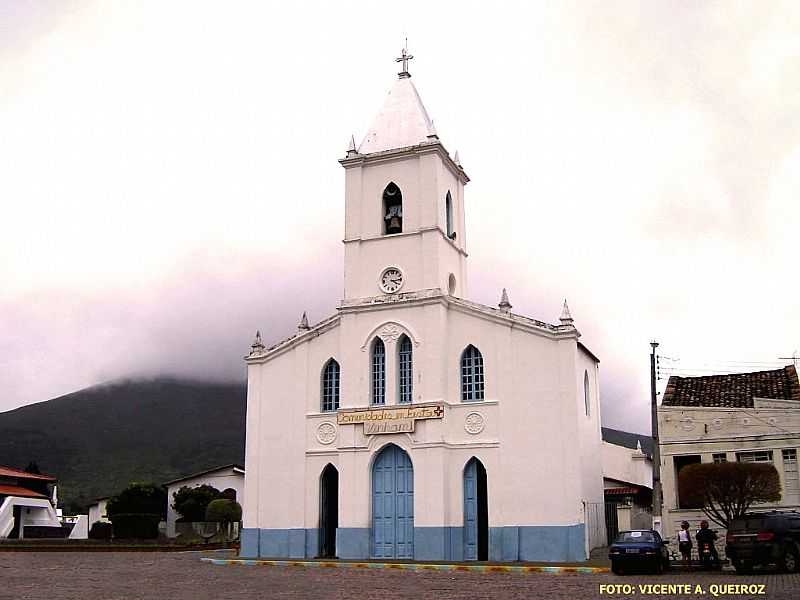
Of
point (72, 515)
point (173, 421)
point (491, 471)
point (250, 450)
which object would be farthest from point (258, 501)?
point (173, 421)

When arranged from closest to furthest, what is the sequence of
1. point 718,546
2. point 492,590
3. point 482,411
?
point 492,590, point 718,546, point 482,411

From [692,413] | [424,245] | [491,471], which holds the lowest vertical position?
[491,471]

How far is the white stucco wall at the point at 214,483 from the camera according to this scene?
4903cm

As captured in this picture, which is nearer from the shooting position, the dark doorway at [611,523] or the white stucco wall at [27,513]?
the dark doorway at [611,523]

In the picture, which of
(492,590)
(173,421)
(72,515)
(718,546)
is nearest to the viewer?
(492,590)

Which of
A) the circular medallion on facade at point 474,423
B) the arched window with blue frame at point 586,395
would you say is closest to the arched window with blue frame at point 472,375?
the circular medallion on facade at point 474,423

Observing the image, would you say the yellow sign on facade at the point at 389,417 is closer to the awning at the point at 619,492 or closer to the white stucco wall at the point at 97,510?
the awning at the point at 619,492

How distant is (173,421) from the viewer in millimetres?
130125

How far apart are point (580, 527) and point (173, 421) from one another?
10994cm

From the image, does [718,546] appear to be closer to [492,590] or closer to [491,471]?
[491,471]

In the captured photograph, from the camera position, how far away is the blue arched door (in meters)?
29.9

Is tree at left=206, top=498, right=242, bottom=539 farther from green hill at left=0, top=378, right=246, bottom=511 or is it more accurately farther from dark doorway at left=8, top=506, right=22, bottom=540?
green hill at left=0, top=378, right=246, bottom=511

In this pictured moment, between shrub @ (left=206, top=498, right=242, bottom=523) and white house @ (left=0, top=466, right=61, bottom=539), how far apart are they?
1280 centimetres

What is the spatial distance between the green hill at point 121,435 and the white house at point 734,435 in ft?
209
